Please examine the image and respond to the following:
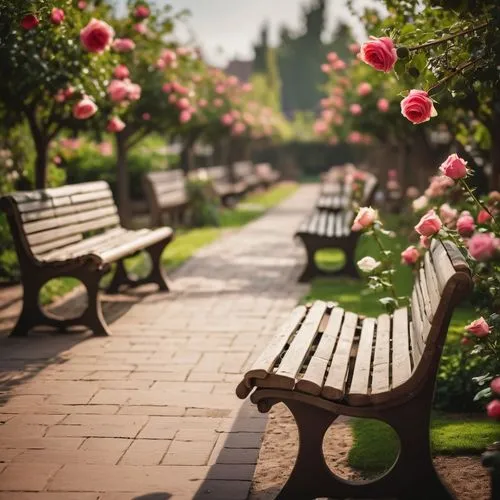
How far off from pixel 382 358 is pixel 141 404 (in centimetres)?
157

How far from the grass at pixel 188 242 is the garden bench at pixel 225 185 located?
0.37 meters

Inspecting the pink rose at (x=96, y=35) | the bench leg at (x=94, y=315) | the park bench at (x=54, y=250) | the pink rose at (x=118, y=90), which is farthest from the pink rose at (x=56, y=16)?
the bench leg at (x=94, y=315)

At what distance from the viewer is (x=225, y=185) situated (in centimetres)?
2138

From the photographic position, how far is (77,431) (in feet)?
14.3

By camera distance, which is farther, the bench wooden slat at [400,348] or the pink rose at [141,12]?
the pink rose at [141,12]

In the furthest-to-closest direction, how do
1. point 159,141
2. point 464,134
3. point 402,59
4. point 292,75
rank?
point 292,75
point 159,141
point 464,134
point 402,59

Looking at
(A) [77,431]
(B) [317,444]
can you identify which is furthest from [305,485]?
(A) [77,431]

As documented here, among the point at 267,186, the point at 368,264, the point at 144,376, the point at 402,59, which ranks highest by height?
the point at 402,59

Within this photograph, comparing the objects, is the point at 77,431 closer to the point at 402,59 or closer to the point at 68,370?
the point at 68,370

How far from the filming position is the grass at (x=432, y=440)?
3971mm

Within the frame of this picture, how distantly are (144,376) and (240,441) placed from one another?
1372 mm

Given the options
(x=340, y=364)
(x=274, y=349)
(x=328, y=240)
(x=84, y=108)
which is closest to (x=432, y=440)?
(x=340, y=364)

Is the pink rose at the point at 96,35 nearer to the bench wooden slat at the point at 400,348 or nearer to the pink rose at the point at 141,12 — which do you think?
the bench wooden slat at the point at 400,348

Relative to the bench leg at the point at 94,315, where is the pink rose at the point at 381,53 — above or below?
above
